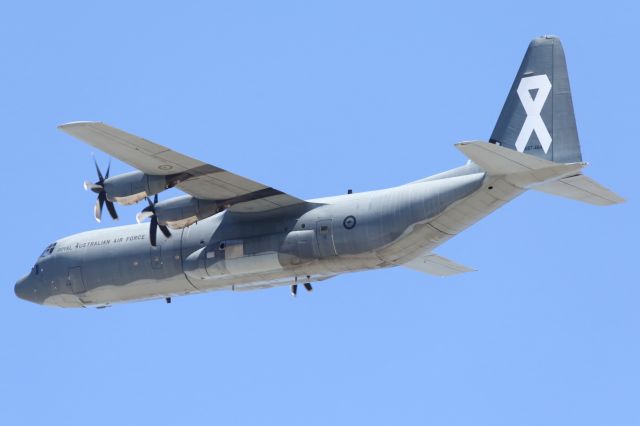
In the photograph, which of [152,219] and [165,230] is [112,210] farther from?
[165,230]

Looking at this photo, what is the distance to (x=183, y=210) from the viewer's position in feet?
126

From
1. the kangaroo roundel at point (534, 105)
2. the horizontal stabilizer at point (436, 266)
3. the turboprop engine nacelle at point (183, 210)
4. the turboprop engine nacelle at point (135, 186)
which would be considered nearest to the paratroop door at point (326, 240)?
the turboprop engine nacelle at point (183, 210)

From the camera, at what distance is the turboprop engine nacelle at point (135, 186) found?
123 ft

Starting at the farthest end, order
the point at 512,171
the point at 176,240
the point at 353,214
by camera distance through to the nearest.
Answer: the point at 176,240, the point at 353,214, the point at 512,171

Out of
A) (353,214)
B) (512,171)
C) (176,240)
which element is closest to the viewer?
(512,171)

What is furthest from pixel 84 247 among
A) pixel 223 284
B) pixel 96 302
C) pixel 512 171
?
pixel 512 171

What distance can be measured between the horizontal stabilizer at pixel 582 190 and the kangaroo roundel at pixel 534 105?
114 centimetres

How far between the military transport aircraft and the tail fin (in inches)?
1.0

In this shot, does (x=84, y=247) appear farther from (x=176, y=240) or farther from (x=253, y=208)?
(x=253, y=208)

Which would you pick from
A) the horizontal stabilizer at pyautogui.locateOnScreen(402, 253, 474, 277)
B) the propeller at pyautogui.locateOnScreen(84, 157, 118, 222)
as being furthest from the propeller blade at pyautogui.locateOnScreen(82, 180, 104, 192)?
the horizontal stabilizer at pyautogui.locateOnScreen(402, 253, 474, 277)

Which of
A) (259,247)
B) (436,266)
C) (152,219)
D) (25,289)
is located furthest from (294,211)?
(25,289)

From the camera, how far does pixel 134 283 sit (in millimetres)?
40031

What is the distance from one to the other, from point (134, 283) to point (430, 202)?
9396 mm

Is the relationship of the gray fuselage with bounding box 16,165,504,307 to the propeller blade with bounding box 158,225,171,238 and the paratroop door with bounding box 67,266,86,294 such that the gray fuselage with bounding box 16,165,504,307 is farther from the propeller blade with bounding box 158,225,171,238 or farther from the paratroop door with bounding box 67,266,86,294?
the propeller blade with bounding box 158,225,171,238
